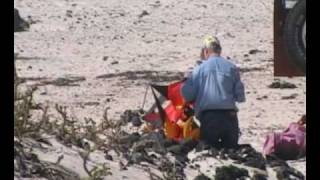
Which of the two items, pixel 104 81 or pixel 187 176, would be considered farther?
pixel 104 81

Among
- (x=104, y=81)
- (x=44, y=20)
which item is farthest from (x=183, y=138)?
(x=44, y=20)

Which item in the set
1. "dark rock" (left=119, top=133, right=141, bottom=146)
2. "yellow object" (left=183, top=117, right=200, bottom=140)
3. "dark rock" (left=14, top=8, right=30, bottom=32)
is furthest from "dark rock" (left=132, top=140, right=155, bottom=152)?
"dark rock" (left=14, top=8, right=30, bottom=32)

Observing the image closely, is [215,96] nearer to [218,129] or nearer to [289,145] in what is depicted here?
[218,129]

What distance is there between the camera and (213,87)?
8.11 meters

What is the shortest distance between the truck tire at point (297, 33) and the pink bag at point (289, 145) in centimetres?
141

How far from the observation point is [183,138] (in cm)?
810

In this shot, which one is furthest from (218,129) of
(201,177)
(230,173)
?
(201,177)

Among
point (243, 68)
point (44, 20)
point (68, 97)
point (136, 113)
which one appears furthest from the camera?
point (44, 20)

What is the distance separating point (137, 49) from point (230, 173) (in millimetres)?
6624

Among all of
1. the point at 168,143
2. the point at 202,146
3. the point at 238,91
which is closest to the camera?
the point at 168,143

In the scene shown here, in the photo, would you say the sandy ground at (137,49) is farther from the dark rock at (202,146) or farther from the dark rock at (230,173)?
the dark rock at (230,173)

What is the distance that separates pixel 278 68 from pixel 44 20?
5500mm
